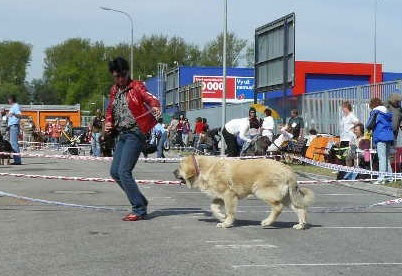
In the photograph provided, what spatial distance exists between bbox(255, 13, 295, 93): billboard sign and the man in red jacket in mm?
13757

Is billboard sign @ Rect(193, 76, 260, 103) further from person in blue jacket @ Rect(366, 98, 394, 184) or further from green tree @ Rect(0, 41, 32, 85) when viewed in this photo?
green tree @ Rect(0, 41, 32, 85)

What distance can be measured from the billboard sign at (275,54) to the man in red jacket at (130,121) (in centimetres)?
1376

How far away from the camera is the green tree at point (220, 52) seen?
89.2 metres

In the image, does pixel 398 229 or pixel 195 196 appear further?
pixel 195 196

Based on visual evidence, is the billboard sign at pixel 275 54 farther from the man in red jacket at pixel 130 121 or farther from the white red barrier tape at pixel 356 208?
the man in red jacket at pixel 130 121

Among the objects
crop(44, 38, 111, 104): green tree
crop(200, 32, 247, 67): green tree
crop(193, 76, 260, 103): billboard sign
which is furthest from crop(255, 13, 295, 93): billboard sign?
crop(44, 38, 111, 104): green tree

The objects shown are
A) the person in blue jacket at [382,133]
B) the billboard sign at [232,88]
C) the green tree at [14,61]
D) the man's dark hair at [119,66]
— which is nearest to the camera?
the man's dark hair at [119,66]

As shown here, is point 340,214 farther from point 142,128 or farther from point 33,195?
point 33,195

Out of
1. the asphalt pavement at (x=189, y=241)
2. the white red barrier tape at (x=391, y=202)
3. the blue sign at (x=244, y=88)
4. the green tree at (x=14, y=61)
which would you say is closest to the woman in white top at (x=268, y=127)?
the asphalt pavement at (x=189, y=241)

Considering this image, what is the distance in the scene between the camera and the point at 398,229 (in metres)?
9.34

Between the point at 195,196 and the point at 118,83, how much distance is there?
402cm

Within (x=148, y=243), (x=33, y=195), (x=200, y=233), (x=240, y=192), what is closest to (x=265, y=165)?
(x=240, y=192)

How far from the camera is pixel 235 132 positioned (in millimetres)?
18844

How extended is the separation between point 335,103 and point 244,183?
1488 centimetres
